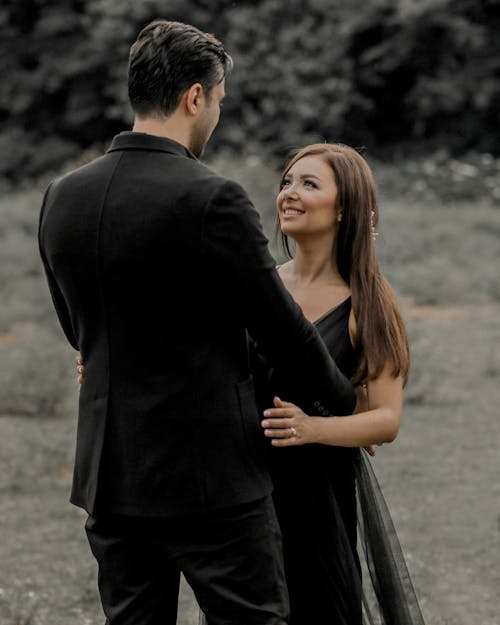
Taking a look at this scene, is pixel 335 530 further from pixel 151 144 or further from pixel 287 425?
pixel 151 144

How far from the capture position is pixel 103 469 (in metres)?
2.69

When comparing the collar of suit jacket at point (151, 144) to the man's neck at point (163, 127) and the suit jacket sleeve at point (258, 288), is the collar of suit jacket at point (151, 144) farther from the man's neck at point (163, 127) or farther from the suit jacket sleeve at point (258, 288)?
the suit jacket sleeve at point (258, 288)

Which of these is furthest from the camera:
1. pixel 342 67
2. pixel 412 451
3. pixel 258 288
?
pixel 342 67

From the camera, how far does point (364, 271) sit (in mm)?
3182

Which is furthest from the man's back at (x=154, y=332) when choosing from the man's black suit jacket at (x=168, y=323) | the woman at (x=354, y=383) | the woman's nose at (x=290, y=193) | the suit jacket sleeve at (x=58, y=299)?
the woman's nose at (x=290, y=193)

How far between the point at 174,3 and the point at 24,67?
745cm

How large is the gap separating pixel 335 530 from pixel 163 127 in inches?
48.1

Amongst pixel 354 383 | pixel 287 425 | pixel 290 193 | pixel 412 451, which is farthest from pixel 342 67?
pixel 287 425

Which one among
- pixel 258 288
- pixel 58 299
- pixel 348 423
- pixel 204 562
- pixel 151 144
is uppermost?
pixel 151 144

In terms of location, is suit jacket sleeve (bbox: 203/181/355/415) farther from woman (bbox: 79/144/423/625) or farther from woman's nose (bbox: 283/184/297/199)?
woman's nose (bbox: 283/184/297/199)

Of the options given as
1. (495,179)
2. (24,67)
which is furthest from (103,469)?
(24,67)

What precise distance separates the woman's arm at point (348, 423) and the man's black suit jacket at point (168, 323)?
0.34 feet

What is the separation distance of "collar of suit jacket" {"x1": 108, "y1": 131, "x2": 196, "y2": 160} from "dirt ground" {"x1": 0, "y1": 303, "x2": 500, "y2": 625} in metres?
2.57

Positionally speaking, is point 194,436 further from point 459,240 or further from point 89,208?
point 459,240
